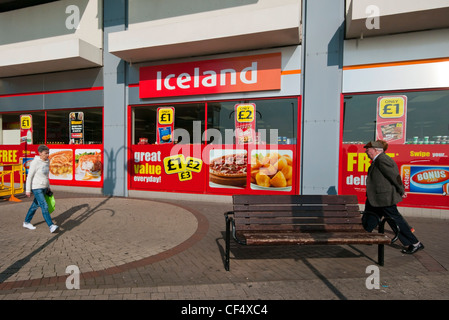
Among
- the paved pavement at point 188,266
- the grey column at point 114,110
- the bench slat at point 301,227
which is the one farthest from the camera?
the grey column at point 114,110

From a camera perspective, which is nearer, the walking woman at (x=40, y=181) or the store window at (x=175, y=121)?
the walking woman at (x=40, y=181)

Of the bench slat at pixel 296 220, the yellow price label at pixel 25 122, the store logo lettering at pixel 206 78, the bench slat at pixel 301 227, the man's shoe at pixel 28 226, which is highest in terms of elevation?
the store logo lettering at pixel 206 78

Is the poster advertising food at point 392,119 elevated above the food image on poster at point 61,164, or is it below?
above

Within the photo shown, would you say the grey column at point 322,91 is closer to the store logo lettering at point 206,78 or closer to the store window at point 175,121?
the store logo lettering at point 206,78

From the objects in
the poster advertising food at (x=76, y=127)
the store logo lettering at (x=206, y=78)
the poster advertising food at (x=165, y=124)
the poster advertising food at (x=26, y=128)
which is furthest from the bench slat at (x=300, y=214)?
the poster advertising food at (x=26, y=128)

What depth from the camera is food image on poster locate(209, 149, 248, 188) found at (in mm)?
8141

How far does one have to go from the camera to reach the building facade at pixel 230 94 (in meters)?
6.70

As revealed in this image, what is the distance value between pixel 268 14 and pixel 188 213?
5.32m

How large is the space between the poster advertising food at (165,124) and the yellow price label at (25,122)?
18.2 feet

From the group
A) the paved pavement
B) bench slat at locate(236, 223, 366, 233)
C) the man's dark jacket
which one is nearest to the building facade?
the paved pavement

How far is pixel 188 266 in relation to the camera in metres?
3.82

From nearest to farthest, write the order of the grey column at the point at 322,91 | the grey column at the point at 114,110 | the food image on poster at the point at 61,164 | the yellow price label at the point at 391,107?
the yellow price label at the point at 391,107 → the grey column at the point at 322,91 → the grey column at the point at 114,110 → the food image on poster at the point at 61,164

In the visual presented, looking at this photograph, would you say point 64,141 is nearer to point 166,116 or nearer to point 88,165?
point 88,165

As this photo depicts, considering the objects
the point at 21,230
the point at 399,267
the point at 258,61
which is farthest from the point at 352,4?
the point at 21,230
